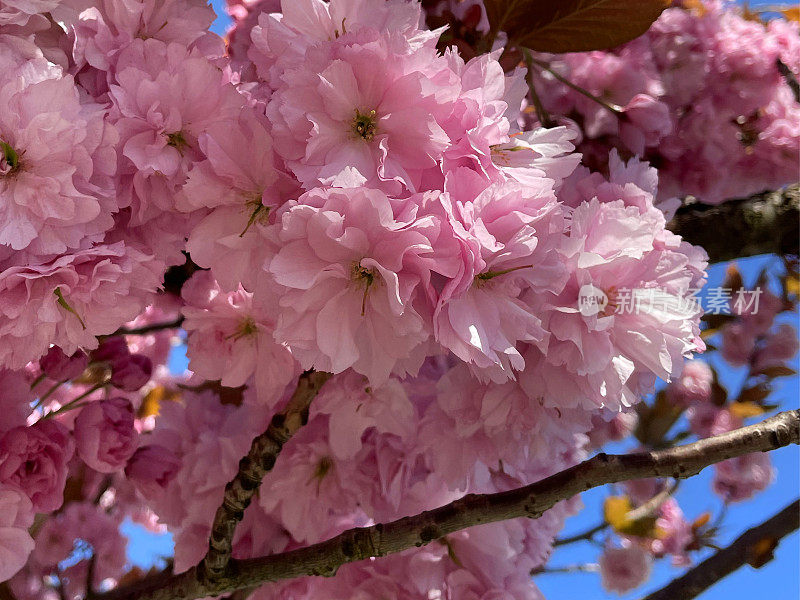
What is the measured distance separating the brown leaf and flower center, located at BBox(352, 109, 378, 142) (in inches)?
9.9

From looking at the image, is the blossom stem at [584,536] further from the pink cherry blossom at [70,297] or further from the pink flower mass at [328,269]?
the pink cherry blossom at [70,297]

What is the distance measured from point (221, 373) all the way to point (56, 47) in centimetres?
29

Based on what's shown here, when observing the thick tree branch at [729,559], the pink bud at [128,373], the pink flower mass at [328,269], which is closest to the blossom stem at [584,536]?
the thick tree branch at [729,559]

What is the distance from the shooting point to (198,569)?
67 centimetres

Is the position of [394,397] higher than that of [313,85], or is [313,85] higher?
[313,85]

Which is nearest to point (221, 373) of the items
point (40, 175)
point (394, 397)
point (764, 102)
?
point (394, 397)

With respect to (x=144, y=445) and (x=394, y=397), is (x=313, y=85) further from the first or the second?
(x=144, y=445)

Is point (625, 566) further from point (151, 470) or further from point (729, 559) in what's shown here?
point (151, 470)

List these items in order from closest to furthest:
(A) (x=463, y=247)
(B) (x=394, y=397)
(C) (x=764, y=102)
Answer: (A) (x=463, y=247) → (B) (x=394, y=397) → (C) (x=764, y=102)

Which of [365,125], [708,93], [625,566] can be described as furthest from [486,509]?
[625,566]

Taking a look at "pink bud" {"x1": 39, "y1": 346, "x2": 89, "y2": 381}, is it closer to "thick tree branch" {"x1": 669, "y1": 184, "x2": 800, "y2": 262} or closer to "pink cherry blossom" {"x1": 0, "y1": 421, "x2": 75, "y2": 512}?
"pink cherry blossom" {"x1": 0, "y1": 421, "x2": 75, "y2": 512}

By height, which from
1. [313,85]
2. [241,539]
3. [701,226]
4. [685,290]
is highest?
[313,85]

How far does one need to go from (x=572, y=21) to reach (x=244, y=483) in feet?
1.57

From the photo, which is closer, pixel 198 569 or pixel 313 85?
pixel 313 85
